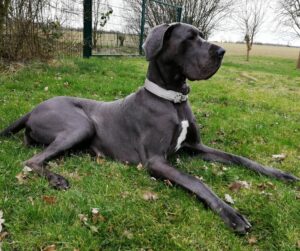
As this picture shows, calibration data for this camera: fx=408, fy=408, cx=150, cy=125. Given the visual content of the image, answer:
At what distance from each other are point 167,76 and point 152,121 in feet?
1.47

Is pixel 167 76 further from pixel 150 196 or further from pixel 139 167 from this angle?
pixel 150 196

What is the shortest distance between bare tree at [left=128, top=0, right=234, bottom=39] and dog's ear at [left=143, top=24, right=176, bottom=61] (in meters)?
11.9

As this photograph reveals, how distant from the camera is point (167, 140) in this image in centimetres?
371

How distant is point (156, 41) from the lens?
3.69 m

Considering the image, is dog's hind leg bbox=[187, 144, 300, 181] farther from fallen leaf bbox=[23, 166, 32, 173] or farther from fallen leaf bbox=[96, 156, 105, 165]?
fallen leaf bbox=[23, 166, 32, 173]

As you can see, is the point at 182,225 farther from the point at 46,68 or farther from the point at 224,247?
the point at 46,68

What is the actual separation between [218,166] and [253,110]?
3.42 m

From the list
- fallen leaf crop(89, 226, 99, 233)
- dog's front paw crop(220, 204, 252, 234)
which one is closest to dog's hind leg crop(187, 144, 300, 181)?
dog's front paw crop(220, 204, 252, 234)

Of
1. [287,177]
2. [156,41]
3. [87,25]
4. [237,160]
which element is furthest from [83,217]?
[87,25]

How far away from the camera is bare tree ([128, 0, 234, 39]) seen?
52.1 ft

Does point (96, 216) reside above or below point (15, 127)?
below

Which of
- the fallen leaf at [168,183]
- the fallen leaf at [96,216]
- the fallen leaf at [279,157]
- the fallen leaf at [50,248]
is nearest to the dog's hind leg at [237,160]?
the fallen leaf at [279,157]

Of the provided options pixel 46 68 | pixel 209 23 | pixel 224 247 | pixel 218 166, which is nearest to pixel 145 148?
pixel 218 166

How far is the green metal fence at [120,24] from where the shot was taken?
12.1m
